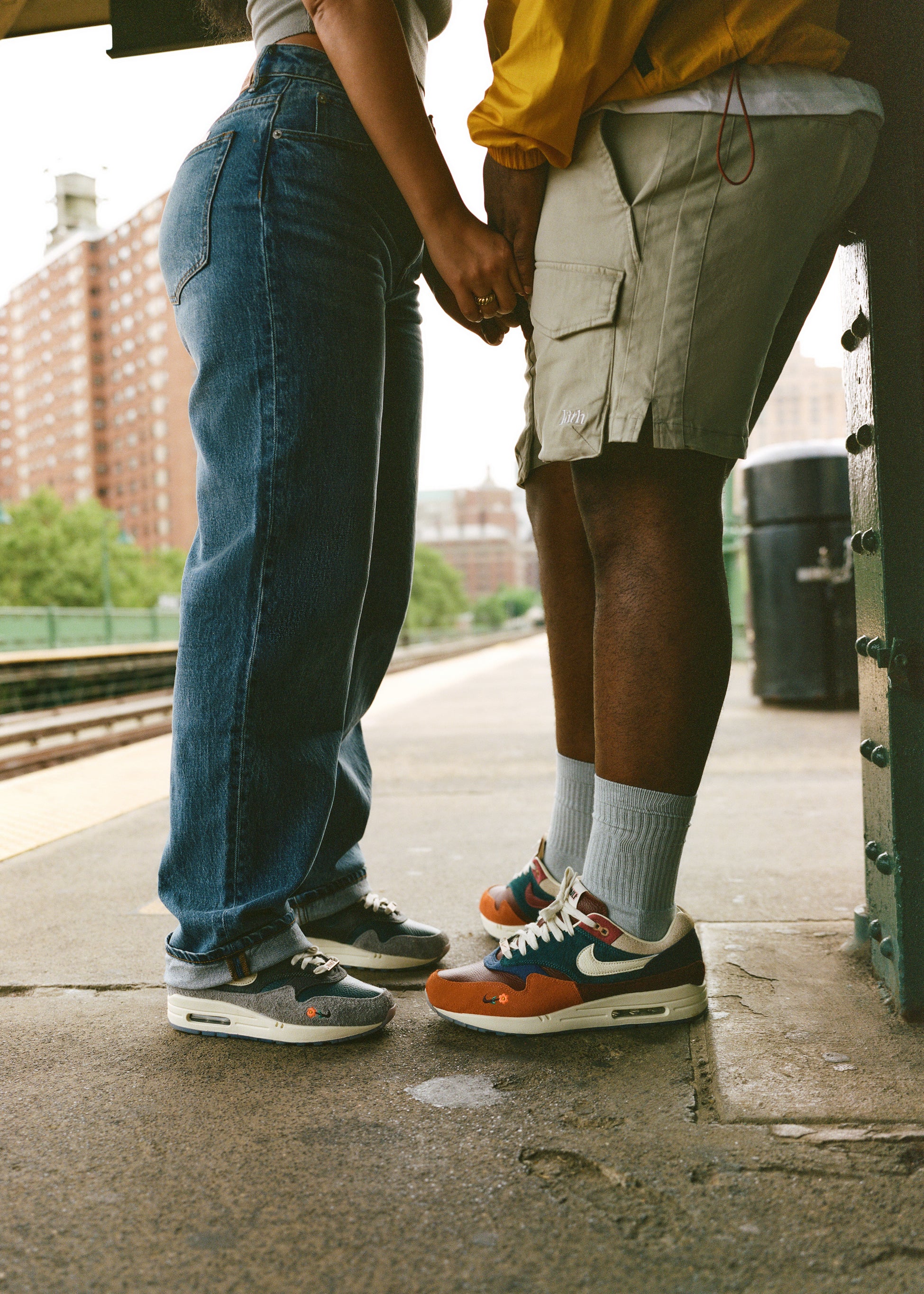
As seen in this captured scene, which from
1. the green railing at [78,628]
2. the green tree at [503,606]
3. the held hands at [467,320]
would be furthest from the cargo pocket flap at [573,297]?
the green tree at [503,606]

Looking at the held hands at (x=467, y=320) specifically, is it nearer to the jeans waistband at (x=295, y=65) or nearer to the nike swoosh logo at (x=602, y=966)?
the jeans waistband at (x=295, y=65)

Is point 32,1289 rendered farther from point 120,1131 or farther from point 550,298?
point 550,298

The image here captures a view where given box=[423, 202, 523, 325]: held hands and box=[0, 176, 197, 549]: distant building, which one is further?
box=[0, 176, 197, 549]: distant building

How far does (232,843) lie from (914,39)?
1497 millimetres

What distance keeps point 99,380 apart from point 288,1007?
303 ft

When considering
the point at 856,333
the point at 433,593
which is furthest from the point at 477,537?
the point at 856,333

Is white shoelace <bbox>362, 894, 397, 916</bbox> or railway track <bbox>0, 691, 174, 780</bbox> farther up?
white shoelace <bbox>362, 894, 397, 916</bbox>

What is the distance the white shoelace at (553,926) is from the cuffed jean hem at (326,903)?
0.40 metres

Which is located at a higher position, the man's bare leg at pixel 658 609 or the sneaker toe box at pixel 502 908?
the man's bare leg at pixel 658 609

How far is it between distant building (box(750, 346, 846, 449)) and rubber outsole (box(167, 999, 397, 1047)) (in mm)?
45369

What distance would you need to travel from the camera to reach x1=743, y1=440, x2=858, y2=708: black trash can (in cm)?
558

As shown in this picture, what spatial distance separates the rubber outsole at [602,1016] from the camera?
1.33 metres

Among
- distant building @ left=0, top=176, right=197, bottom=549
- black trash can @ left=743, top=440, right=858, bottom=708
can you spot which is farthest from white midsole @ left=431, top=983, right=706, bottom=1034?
distant building @ left=0, top=176, right=197, bottom=549

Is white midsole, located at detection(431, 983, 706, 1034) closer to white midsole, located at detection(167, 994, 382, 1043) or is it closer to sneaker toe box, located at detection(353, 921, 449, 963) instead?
white midsole, located at detection(167, 994, 382, 1043)
